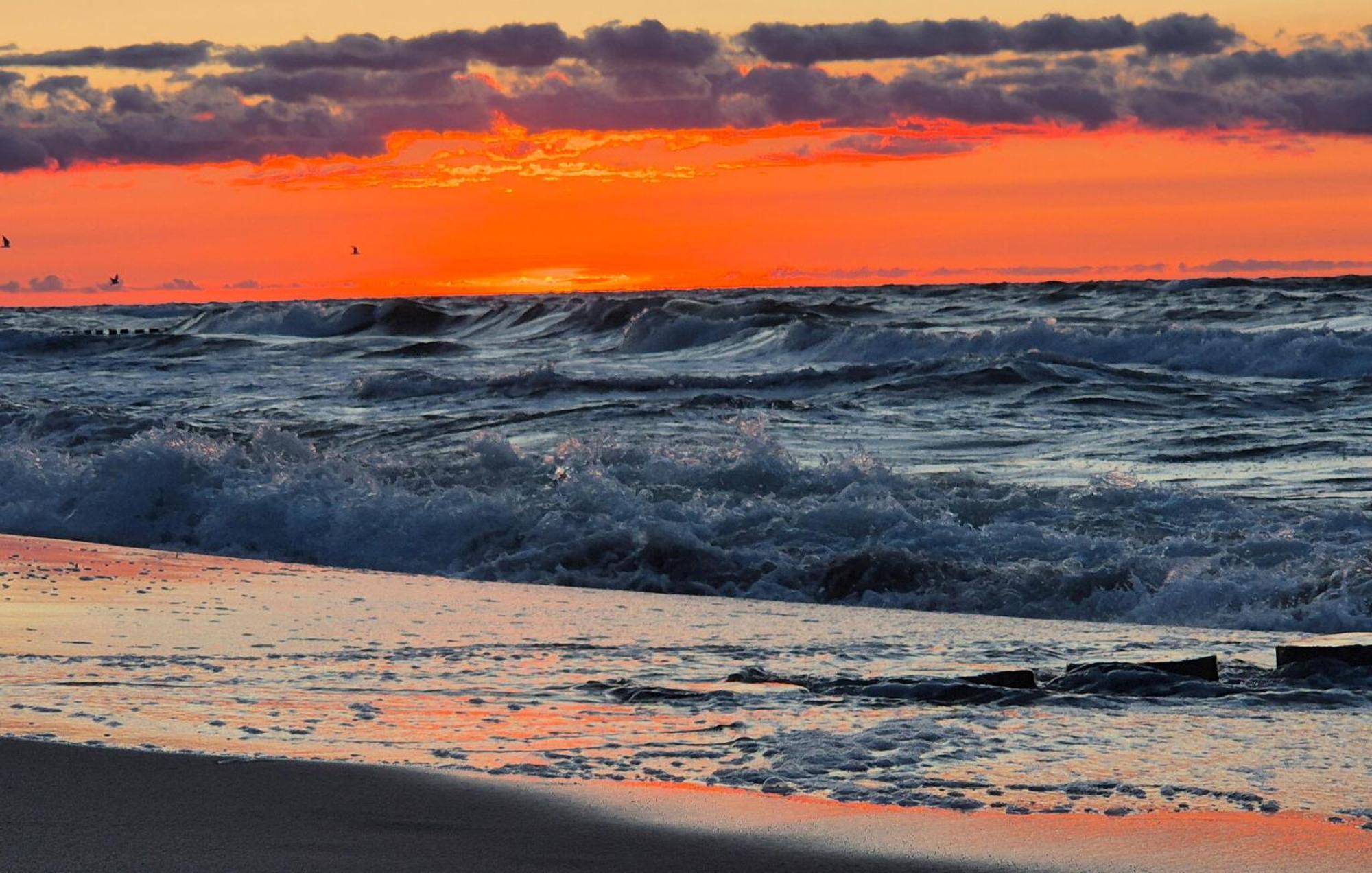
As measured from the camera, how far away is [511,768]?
5.52 m

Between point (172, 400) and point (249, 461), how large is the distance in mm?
13132

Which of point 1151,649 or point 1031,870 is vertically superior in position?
Answer: point 1031,870

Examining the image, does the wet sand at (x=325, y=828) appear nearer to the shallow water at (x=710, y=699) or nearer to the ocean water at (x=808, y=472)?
the shallow water at (x=710, y=699)

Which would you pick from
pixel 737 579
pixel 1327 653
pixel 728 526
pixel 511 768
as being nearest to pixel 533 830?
pixel 511 768

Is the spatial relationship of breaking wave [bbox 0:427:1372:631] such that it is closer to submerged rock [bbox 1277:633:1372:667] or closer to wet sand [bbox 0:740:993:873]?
submerged rock [bbox 1277:633:1372:667]

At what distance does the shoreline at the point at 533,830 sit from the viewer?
175 inches

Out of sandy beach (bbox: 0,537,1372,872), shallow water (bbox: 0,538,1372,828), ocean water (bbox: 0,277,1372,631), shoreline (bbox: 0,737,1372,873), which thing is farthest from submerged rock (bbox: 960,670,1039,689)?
ocean water (bbox: 0,277,1372,631)

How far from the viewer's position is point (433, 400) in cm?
2578

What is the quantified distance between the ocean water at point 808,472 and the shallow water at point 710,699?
1379 mm

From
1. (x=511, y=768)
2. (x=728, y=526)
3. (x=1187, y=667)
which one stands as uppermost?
(x=511, y=768)

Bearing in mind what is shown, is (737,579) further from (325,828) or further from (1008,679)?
(325,828)

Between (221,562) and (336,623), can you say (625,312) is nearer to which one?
(221,562)

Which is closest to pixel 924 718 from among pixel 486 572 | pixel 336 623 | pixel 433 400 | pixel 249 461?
pixel 336 623

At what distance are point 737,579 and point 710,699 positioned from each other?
4.75 meters
